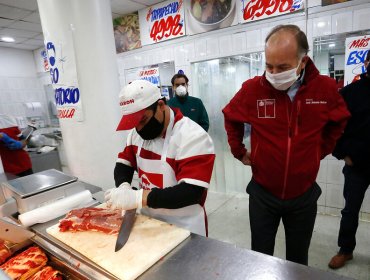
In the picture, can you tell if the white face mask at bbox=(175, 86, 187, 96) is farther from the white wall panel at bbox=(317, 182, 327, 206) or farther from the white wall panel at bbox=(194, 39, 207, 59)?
the white wall panel at bbox=(317, 182, 327, 206)

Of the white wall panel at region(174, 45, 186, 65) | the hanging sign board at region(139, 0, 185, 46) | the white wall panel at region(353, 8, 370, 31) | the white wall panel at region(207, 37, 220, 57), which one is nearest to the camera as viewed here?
the white wall panel at region(353, 8, 370, 31)

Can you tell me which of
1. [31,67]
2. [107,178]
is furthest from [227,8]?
[31,67]

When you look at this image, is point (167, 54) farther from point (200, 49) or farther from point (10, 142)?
point (10, 142)

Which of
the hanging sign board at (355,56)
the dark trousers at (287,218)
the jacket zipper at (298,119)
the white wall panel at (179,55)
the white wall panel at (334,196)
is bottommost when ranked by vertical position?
the white wall panel at (334,196)

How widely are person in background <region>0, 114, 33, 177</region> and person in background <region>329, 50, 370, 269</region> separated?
134 inches

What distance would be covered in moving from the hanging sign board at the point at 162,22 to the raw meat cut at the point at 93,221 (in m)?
3.24

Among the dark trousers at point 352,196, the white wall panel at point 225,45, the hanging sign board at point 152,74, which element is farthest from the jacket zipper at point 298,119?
the hanging sign board at point 152,74

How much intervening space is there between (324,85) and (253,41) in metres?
2.15

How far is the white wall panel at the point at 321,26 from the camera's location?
9.36 ft

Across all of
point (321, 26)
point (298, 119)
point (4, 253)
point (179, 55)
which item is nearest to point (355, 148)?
point (298, 119)

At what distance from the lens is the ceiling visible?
3861 millimetres

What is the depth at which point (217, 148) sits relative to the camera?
4.20m

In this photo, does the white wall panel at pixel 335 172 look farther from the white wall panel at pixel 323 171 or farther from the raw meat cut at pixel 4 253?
the raw meat cut at pixel 4 253

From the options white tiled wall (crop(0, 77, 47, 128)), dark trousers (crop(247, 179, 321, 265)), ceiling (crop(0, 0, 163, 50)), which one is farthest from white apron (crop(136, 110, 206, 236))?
white tiled wall (crop(0, 77, 47, 128))
